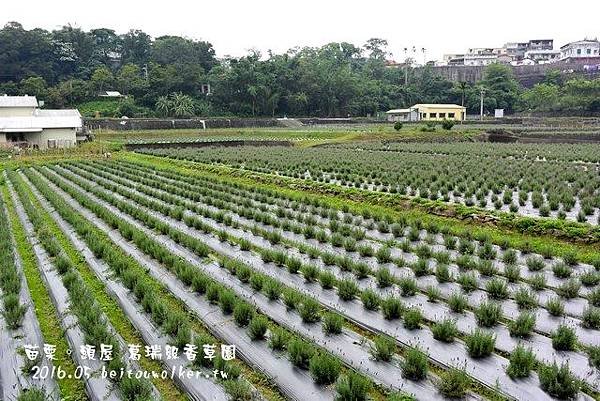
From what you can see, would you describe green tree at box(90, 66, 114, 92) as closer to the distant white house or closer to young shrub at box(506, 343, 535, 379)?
the distant white house

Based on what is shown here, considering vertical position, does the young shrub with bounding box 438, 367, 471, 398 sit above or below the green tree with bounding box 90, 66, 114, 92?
below

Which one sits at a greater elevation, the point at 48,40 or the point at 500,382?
the point at 48,40

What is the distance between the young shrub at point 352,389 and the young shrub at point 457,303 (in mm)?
2354

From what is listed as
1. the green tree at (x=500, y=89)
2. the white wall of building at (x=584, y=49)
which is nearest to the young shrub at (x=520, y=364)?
the green tree at (x=500, y=89)

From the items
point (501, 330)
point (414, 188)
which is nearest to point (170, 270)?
point (501, 330)

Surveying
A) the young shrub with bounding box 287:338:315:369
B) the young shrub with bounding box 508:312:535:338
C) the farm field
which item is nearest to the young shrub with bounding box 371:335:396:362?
the farm field

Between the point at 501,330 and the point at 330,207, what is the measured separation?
8.65m

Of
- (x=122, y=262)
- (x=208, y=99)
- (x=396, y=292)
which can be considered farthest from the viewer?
(x=208, y=99)

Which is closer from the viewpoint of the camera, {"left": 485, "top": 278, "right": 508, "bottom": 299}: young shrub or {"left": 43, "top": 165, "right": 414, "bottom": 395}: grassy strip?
{"left": 485, "top": 278, "right": 508, "bottom": 299}: young shrub

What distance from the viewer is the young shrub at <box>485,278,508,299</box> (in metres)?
7.30

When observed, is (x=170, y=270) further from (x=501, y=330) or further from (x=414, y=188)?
(x=414, y=188)

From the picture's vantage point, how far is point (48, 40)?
77.7 m

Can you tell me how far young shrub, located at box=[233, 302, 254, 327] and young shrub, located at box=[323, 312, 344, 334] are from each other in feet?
3.45

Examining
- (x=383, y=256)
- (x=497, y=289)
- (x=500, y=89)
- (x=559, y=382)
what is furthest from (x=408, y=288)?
(x=500, y=89)
